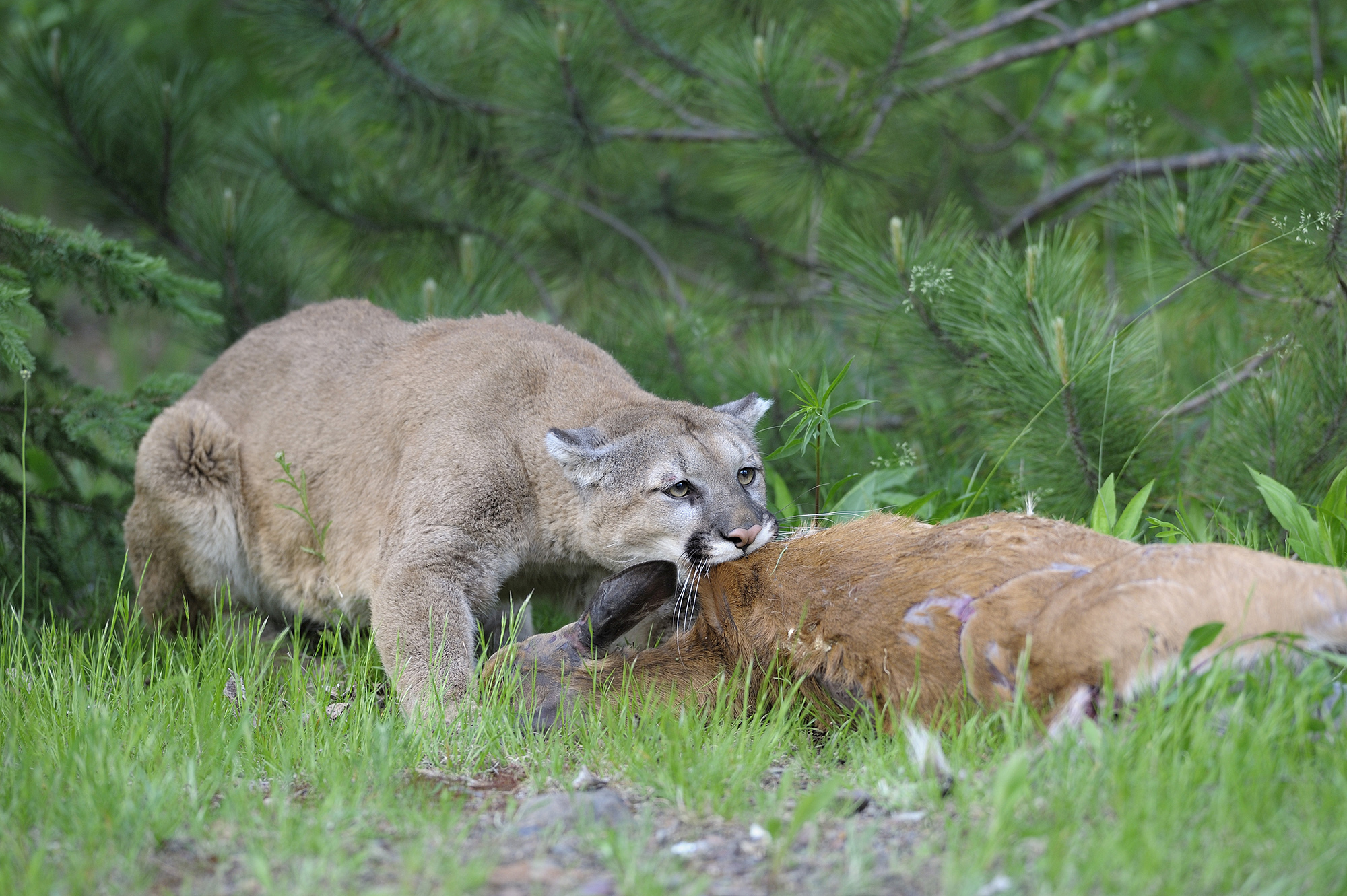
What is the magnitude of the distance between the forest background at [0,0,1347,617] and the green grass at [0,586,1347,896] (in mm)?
1649

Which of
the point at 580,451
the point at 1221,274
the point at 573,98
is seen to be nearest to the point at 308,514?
the point at 580,451

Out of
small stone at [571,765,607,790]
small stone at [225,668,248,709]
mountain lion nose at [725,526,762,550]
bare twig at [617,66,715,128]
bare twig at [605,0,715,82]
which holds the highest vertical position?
bare twig at [605,0,715,82]

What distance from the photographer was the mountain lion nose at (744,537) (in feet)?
13.4

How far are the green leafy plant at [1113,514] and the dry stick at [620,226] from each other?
356cm

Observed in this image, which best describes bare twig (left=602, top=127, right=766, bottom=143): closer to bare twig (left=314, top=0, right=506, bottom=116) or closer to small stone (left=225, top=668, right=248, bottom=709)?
bare twig (left=314, top=0, right=506, bottom=116)

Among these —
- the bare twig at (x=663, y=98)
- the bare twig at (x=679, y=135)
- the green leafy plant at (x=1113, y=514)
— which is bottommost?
the green leafy plant at (x=1113, y=514)

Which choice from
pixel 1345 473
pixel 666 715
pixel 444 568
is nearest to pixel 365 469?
pixel 444 568

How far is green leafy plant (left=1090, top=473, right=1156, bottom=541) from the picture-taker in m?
4.16

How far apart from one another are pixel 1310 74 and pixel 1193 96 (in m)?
1.12

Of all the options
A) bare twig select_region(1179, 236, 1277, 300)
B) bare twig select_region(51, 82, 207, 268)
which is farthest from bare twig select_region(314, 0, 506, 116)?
bare twig select_region(1179, 236, 1277, 300)

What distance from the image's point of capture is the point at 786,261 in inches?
341

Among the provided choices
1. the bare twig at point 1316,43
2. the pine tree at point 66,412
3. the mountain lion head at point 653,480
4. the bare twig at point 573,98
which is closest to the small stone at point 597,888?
the mountain lion head at point 653,480

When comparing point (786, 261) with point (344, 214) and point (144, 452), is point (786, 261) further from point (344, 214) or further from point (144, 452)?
point (144, 452)

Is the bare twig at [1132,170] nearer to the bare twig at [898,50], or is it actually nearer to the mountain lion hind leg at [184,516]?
the bare twig at [898,50]
